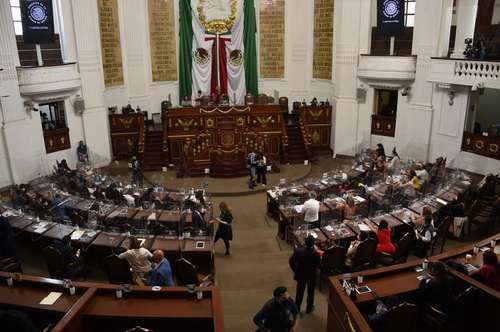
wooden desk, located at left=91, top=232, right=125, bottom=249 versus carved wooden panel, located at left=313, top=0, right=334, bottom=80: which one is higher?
carved wooden panel, located at left=313, top=0, right=334, bottom=80

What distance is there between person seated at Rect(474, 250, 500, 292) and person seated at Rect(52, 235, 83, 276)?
7.66 m

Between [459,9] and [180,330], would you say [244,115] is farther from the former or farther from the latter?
[180,330]

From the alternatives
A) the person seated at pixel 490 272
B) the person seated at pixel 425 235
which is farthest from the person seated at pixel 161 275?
the person seated at pixel 425 235

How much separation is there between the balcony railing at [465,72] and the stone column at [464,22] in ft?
4.45

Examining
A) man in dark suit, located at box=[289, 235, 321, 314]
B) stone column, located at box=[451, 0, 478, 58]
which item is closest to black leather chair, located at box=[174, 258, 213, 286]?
man in dark suit, located at box=[289, 235, 321, 314]

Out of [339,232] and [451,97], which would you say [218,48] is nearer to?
[451,97]

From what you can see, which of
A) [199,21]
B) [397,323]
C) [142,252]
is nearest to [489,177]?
[397,323]

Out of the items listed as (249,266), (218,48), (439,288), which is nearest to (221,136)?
(218,48)

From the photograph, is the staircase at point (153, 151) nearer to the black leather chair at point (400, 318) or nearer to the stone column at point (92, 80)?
the stone column at point (92, 80)

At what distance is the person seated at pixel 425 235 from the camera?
32.4 ft

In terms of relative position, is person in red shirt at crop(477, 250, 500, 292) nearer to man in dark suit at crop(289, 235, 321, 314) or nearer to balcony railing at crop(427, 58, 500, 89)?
man in dark suit at crop(289, 235, 321, 314)

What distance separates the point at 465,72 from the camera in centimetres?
1525

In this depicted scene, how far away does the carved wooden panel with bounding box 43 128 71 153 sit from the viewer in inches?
671

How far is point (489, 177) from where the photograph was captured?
42.3 feet
